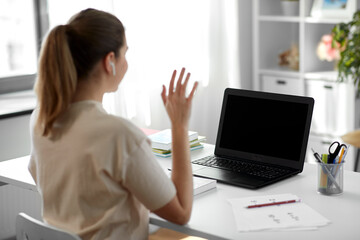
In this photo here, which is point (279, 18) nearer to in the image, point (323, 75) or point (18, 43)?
point (323, 75)

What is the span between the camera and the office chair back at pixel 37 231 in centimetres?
150

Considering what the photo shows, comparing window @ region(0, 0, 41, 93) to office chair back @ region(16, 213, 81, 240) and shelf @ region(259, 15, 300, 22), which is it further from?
→ office chair back @ region(16, 213, 81, 240)

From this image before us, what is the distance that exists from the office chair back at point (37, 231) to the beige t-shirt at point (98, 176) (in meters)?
0.06

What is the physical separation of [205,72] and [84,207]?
2.60 meters

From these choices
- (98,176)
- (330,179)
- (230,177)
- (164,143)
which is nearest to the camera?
(98,176)

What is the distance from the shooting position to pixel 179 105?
1.68 m

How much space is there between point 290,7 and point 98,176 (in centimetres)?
294

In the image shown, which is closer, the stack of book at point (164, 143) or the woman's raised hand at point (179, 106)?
the woman's raised hand at point (179, 106)

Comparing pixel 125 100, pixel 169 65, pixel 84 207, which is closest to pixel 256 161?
pixel 84 207

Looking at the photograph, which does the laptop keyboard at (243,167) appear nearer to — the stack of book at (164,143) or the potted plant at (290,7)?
the stack of book at (164,143)

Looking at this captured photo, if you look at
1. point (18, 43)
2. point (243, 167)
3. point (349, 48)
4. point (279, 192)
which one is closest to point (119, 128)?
point (279, 192)

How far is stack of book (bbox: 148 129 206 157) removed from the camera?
2.40 m

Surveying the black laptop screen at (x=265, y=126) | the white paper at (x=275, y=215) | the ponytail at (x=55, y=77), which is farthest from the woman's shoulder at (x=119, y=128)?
the black laptop screen at (x=265, y=126)

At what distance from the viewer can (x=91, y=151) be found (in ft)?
4.93
